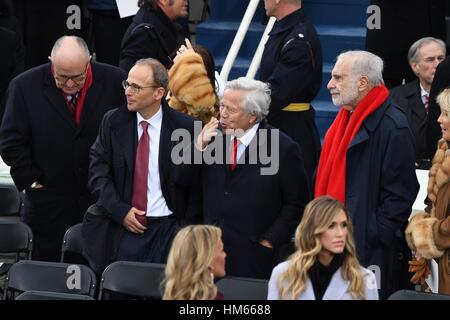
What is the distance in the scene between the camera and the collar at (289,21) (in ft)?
34.8

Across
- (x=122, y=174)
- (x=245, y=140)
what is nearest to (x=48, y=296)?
(x=122, y=174)

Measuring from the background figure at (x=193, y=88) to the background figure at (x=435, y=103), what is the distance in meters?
1.46

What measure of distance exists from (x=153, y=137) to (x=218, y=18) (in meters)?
A: 3.86

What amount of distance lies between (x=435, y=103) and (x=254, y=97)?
1.40 metres

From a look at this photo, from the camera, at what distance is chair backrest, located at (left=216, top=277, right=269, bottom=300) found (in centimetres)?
879

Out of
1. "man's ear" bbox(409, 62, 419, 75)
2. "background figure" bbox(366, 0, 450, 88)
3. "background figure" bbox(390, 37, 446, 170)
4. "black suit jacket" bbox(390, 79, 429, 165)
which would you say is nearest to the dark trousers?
"black suit jacket" bbox(390, 79, 429, 165)

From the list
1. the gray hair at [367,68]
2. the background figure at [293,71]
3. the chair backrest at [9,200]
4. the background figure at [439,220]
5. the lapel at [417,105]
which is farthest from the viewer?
the lapel at [417,105]

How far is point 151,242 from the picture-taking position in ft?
31.2

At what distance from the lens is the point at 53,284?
9375 millimetres

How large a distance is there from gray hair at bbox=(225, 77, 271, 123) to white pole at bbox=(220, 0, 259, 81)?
8.44 ft

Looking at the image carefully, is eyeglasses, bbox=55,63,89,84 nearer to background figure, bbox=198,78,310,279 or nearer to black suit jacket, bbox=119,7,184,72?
black suit jacket, bbox=119,7,184,72

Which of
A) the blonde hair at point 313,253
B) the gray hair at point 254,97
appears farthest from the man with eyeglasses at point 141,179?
the blonde hair at point 313,253

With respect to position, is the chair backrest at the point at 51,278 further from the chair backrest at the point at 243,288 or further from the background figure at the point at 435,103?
the background figure at the point at 435,103
